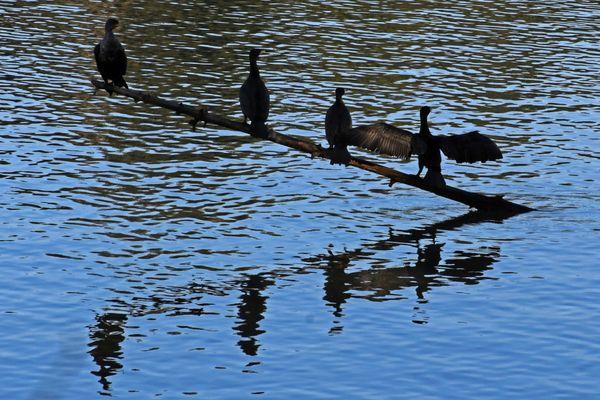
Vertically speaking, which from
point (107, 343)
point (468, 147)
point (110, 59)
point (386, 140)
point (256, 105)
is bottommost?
point (107, 343)

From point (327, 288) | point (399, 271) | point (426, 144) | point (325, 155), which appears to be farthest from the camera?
point (426, 144)

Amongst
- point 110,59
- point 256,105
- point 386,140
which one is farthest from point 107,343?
point 110,59

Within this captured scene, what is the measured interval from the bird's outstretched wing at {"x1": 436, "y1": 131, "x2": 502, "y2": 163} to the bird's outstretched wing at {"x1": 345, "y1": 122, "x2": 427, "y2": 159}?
618 millimetres

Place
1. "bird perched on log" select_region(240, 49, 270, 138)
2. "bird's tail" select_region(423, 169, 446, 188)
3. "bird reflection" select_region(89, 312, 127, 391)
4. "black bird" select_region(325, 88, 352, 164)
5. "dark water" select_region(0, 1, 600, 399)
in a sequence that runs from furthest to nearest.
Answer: "bird's tail" select_region(423, 169, 446, 188)
"black bird" select_region(325, 88, 352, 164)
"bird perched on log" select_region(240, 49, 270, 138)
"dark water" select_region(0, 1, 600, 399)
"bird reflection" select_region(89, 312, 127, 391)

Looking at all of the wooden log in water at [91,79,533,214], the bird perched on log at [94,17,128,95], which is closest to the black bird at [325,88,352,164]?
the wooden log in water at [91,79,533,214]

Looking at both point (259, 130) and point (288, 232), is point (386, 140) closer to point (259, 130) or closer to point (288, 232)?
point (259, 130)

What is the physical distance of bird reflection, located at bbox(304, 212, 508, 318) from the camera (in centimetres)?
1857

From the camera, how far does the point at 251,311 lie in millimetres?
17531

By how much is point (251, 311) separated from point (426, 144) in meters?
5.44

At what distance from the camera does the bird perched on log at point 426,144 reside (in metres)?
20.6

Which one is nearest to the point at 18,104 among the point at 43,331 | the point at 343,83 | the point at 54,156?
the point at 54,156

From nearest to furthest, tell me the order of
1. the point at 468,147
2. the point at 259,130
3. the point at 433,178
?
the point at 259,130, the point at 468,147, the point at 433,178

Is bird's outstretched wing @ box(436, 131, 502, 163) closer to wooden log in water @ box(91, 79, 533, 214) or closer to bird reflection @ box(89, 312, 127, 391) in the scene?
wooden log in water @ box(91, 79, 533, 214)

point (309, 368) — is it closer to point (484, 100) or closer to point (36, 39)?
point (484, 100)
